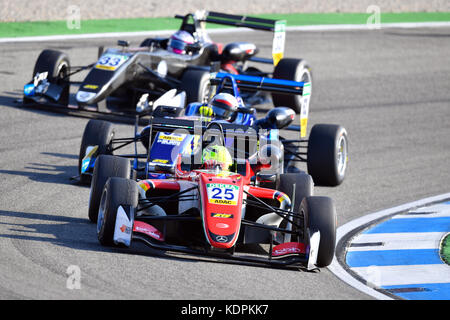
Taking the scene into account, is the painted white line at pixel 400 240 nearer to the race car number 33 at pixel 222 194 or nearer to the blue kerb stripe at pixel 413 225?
the blue kerb stripe at pixel 413 225

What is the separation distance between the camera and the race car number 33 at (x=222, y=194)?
30.5 ft

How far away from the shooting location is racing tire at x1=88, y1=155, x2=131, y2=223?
10203mm

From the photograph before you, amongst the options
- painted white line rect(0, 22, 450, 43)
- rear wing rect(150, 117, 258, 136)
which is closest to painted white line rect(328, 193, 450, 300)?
rear wing rect(150, 117, 258, 136)

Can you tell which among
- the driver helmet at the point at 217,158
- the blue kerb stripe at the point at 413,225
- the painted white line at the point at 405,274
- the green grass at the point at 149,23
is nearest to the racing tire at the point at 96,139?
the driver helmet at the point at 217,158

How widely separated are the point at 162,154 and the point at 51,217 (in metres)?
1.61

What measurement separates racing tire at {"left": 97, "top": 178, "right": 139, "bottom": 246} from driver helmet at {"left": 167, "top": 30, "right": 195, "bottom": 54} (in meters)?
9.06

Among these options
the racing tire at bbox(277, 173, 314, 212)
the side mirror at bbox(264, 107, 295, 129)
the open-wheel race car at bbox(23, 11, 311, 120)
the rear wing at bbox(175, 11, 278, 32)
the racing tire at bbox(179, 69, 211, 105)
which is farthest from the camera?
the rear wing at bbox(175, 11, 278, 32)

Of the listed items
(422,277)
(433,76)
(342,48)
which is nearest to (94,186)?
(422,277)

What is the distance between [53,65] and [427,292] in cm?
967

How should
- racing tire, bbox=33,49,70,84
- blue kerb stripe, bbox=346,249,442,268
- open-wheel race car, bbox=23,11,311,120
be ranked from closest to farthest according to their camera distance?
blue kerb stripe, bbox=346,249,442,268 → open-wheel race car, bbox=23,11,311,120 → racing tire, bbox=33,49,70,84

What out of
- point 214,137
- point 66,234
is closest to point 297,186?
point 214,137

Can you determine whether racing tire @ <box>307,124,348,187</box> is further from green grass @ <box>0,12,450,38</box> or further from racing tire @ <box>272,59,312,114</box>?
green grass @ <box>0,12,450,38</box>

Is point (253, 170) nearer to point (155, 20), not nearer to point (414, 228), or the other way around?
point (414, 228)

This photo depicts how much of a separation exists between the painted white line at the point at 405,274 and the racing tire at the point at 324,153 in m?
3.16
